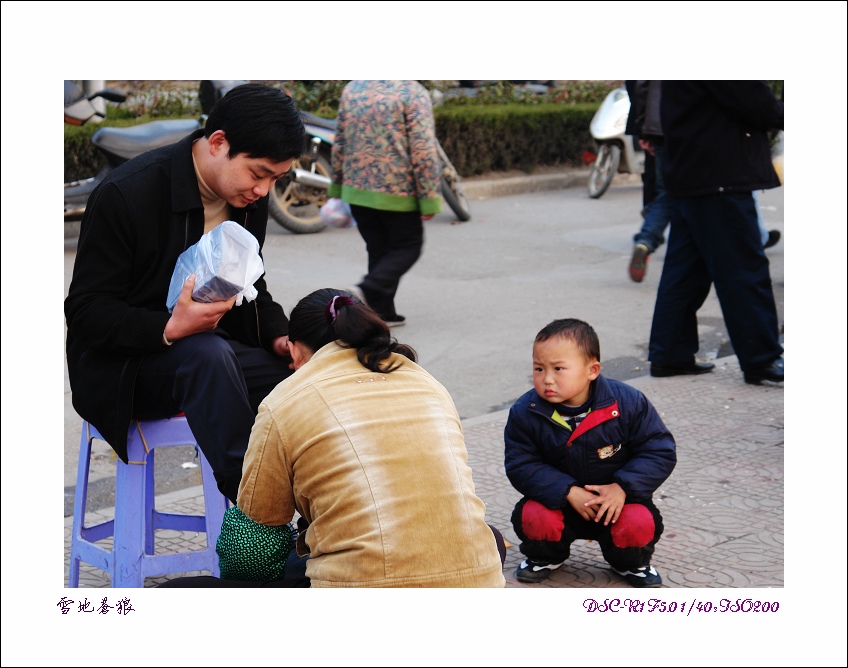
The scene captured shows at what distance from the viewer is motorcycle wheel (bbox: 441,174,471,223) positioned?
34.6 feet

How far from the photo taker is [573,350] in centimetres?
325

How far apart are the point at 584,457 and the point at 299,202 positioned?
289 inches

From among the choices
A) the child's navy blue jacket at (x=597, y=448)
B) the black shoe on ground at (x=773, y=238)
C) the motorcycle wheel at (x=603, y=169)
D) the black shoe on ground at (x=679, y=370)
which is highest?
the motorcycle wheel at (x=603, y=169)

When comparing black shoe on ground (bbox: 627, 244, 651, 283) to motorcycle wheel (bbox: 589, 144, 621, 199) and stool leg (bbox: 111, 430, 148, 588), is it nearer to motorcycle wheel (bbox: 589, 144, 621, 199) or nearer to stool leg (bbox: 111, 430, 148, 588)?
motorcycle wheel (bbox: 589, 144, 621, 199)

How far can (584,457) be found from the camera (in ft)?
11.0

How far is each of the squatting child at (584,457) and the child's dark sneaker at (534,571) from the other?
8 centimetres

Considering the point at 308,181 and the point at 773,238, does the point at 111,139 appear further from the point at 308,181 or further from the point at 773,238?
the point at 773,238

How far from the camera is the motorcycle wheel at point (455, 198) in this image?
10546 millimetres

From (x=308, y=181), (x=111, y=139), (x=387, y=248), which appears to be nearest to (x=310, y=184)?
(x=308, y=181)

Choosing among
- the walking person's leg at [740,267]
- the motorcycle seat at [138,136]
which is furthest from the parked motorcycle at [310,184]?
the walking person's leg at [740,267]

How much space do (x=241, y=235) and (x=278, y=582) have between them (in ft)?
3.05

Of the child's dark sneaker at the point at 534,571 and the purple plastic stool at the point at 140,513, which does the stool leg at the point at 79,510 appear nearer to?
the purple plastic stool at the point at 140,513

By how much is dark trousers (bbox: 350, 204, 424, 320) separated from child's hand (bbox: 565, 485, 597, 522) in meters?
3.57

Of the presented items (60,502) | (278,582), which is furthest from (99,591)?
(278,582)
